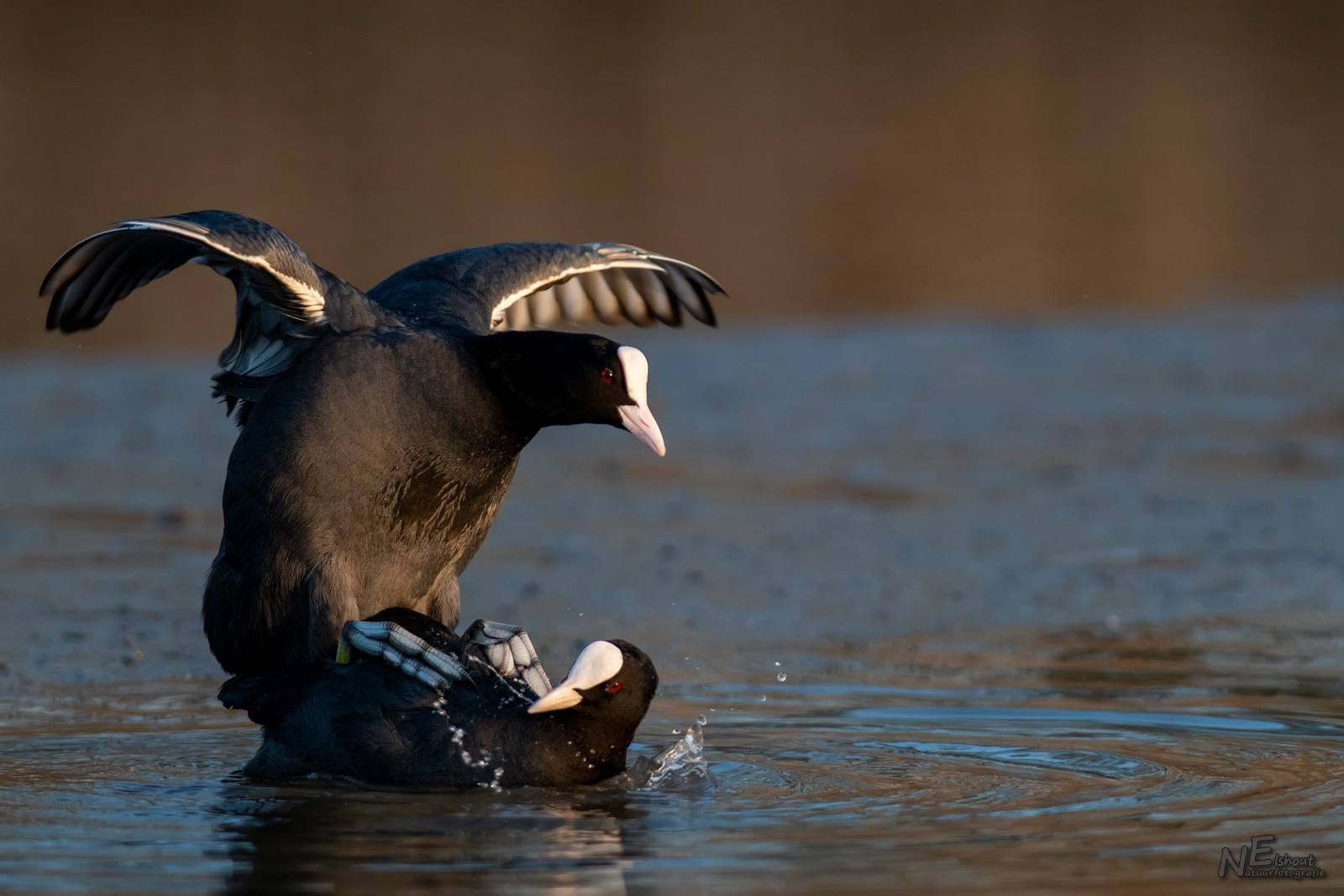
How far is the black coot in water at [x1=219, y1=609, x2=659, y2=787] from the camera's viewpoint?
17.3 feet

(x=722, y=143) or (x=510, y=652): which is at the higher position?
(x=722, y=143)

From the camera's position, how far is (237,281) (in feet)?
19.3

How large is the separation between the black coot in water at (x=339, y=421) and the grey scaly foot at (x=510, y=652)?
235 mm

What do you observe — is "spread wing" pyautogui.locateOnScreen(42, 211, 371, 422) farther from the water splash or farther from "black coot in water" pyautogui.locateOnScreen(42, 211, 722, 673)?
the water splash

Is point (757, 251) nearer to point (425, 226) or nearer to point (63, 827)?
point (425, 226)

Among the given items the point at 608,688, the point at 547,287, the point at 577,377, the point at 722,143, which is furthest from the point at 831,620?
the point at 722,143

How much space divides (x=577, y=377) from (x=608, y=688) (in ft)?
2.76

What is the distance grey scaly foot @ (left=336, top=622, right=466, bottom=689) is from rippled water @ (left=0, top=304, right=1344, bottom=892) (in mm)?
321

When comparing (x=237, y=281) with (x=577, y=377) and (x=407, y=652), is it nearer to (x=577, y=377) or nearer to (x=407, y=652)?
(x=577, y=377)

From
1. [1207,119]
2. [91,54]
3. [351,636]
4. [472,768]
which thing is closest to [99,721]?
[351,636]

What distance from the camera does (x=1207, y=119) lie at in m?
21.1

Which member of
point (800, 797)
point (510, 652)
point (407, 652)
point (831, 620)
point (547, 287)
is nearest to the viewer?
point (800, 797)

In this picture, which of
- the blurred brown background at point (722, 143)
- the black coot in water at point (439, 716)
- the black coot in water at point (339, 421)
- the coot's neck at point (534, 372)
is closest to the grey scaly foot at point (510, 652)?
the black coot in water at point (439, 716)

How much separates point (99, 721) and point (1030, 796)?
2552mm
